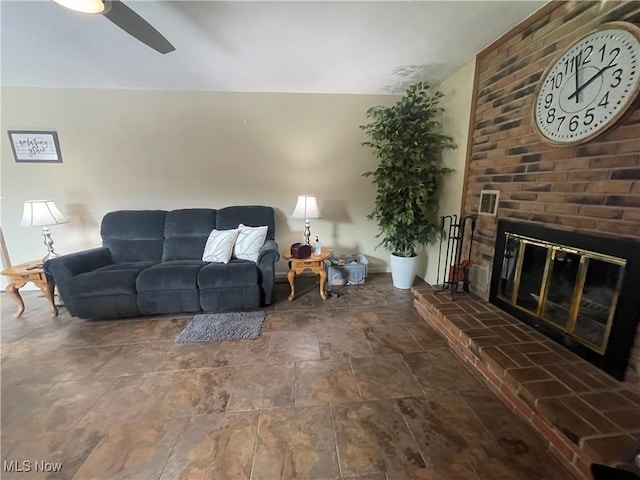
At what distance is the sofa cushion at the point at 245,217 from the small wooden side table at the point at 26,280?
1673mm

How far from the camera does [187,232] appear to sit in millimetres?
2953

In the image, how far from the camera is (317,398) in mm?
1479

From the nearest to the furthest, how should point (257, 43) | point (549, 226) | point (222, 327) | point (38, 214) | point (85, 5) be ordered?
point (85, 5) → point (549, 226) → point (257, 43) → point (222, 327) → point (38, 214)

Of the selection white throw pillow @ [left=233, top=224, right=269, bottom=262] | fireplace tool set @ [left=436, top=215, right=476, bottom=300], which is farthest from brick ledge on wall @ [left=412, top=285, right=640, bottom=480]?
white throw pillow @ [left=233, top=224, right=269, bottom=262]

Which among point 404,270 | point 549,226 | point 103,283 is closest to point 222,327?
point 103,283

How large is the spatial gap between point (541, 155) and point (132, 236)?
159 inches

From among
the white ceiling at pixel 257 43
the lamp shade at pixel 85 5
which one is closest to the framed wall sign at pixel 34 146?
the white ceiling at pixel 257 43

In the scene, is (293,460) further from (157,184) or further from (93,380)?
(157,184)

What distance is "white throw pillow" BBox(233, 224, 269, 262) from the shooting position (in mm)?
2748

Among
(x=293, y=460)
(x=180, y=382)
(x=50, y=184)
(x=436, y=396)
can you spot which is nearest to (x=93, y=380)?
(x=180, y=382)

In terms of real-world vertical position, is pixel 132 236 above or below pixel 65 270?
above

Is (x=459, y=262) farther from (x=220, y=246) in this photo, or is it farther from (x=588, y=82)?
(x=220, y=246)

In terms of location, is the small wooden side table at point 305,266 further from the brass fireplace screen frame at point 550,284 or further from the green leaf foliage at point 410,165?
the brass fireplace screen frame at point 550,284

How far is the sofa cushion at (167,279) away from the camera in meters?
2.34
